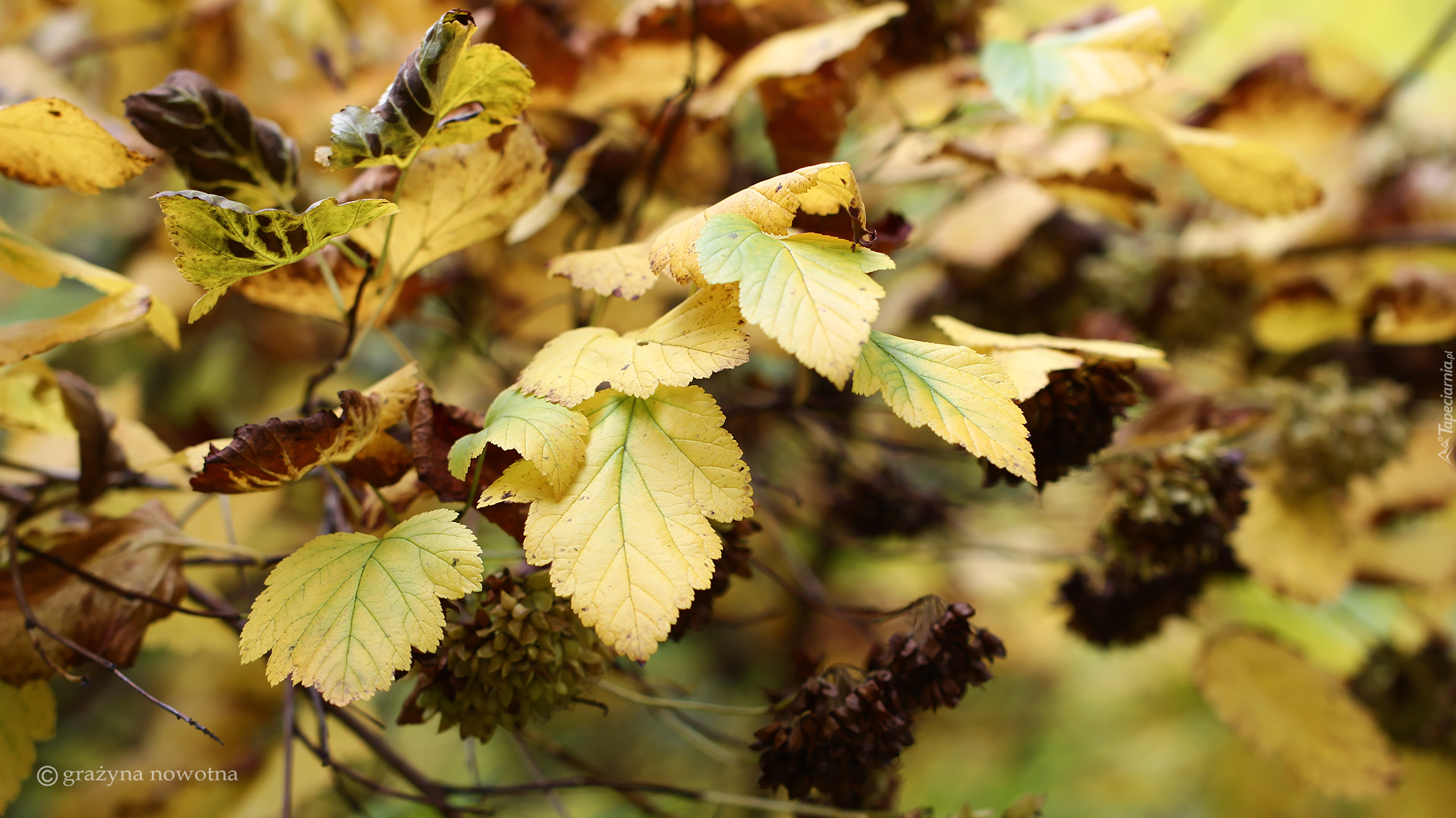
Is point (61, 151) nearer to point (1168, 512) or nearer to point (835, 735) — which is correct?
point (835, 735)

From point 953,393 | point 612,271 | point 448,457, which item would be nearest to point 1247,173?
point 953,393

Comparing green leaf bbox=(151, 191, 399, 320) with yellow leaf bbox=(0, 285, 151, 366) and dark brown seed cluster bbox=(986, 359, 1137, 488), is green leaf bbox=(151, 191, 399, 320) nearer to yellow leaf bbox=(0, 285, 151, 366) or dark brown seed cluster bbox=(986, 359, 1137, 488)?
yellow leaf bbox=(0, 285, 151, 366)

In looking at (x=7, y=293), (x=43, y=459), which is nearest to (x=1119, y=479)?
(x=43, y=459)

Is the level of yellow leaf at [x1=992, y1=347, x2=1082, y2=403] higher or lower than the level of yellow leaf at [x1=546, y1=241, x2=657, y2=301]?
lower

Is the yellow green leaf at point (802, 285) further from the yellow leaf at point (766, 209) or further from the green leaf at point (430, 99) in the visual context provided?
the green leaf at point (430, 99)

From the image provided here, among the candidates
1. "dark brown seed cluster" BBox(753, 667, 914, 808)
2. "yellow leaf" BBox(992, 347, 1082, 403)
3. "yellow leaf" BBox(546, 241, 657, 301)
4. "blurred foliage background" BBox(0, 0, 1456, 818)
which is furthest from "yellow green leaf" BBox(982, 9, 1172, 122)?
"dark brown seed cluster" BBox(753, 667, 914, 808)

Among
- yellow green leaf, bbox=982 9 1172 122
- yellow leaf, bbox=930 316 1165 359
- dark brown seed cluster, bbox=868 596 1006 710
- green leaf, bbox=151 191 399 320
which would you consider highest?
green leaf, bbox=151 191 399 320
